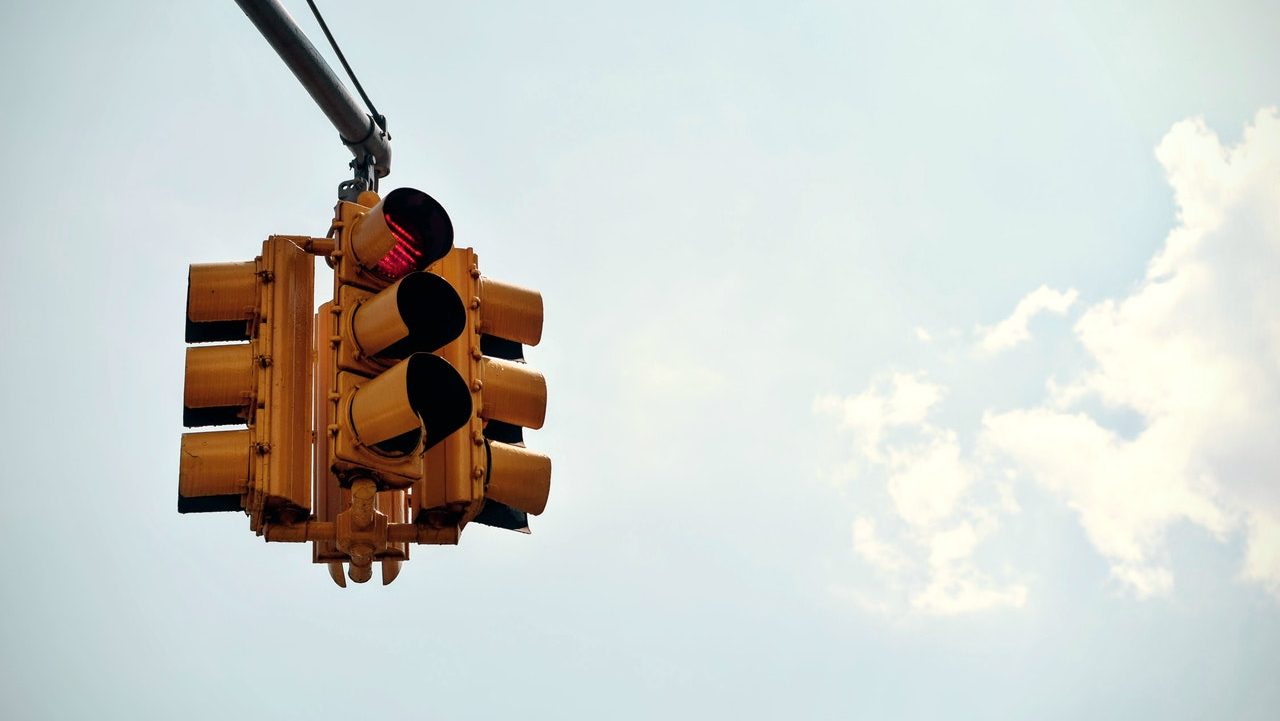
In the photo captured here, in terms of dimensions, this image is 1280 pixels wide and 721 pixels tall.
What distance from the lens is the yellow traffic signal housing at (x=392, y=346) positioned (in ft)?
20.7

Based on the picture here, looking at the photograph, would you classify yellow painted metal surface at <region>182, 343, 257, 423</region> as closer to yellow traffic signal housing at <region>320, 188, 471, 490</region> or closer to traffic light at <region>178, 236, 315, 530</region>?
traffic light at <region>178, 236, 315, 530</region>

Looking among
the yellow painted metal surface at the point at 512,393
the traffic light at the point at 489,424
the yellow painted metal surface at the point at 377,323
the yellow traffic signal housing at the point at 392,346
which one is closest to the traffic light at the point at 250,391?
the yellow traffic signal housing at the point at 392,346

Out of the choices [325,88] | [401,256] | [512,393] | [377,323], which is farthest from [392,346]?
[325,88]

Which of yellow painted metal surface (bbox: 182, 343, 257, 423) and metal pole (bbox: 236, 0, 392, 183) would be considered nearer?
metal pole (bbox: 236, 0, 392, 183)

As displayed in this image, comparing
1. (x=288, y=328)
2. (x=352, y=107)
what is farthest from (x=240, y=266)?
(x=352, y=107)

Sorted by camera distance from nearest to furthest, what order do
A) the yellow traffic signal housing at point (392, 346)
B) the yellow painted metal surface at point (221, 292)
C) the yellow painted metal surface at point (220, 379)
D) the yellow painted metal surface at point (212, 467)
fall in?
the yellow traffic signal housing at point (392, 346)
the yellow painted metal surface at point (212, 467)
the yellow painted metal surface at point (220, 379)
the yellow painted metal surface at point (221, 292)

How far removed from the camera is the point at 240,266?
23.5ft

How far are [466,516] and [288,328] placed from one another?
1248mm

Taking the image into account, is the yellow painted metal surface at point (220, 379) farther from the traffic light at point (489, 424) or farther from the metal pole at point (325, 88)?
the metal pole at point (325, 88)

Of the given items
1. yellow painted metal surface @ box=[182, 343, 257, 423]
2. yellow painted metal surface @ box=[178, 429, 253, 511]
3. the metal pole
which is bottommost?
yellow painted metal surface @ box=[178, 429, 253, 511]

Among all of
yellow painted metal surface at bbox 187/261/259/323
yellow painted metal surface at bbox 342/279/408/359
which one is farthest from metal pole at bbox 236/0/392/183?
yellow painted metal surface at bbox 342/279/408/359

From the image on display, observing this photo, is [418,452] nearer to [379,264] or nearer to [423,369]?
[423,369]

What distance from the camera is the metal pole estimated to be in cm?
Answer: 646

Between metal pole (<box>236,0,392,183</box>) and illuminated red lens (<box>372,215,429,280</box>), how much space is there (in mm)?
761
